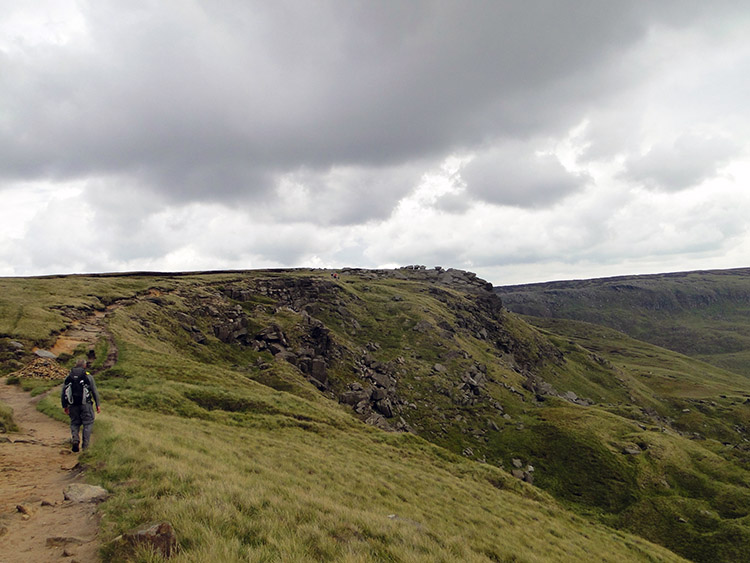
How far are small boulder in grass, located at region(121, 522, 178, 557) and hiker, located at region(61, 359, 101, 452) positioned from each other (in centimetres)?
1068

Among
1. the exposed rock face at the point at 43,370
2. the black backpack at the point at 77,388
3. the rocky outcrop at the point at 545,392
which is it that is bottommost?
the rocky outcrop at the point at 545,392

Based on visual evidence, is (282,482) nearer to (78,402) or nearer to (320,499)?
(320,499)

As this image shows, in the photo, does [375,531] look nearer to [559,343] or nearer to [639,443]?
[639,443]

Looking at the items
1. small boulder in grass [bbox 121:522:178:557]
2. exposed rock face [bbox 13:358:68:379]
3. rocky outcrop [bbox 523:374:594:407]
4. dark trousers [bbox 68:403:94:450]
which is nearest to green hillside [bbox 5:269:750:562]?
small boulder in grass [bbox 121:522:178:557]

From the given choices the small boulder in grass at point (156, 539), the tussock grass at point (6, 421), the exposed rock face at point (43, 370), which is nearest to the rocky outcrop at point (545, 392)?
the exposed rock face at point (43, 370)

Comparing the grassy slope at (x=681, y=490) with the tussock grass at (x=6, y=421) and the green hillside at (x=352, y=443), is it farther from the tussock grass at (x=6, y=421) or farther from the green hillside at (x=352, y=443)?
the tussock grass at (x=6, y=421)

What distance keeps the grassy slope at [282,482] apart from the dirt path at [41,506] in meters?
0.68

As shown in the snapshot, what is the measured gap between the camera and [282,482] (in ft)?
53.6

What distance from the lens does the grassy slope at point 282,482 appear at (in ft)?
32.4

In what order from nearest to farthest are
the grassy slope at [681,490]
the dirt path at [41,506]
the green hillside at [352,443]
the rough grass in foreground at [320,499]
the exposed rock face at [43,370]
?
the dirt path at [41,506] < the rough grass in foreground at [320,499] < the green hillside at [352,443] < the exposed rock face at [43,370] < the grassy slope at [681,490]

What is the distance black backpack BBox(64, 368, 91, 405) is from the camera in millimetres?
16078

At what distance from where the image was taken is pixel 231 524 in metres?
9.67

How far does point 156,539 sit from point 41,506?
18.7ft

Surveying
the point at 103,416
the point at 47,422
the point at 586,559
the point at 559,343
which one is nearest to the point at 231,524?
the point at 103,416
